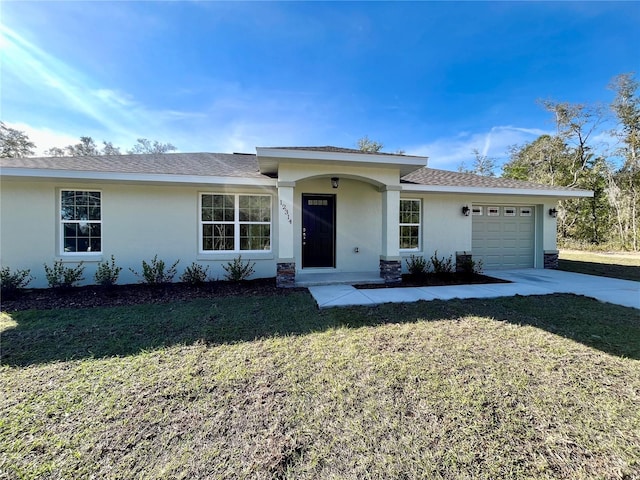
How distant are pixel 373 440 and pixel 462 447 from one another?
64cm

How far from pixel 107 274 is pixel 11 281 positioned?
1.81m

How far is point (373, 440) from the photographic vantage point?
6.72 ft

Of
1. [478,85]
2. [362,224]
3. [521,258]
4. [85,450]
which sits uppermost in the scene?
[478,85]

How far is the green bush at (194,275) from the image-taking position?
6.91 meters

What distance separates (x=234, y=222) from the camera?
7.72 metres

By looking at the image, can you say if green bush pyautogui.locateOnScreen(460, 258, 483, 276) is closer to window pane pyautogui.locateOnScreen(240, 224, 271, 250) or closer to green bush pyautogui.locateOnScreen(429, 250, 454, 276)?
green bush pyautogui.locateOnScreen(429, 250, 454, 276)

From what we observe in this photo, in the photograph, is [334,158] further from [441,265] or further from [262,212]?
[441,265]

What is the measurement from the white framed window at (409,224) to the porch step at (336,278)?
1.69 metres

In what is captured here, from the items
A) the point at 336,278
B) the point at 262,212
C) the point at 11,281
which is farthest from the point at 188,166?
the point at 336,278

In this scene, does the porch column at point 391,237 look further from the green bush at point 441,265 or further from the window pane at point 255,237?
the window pane at point 255,237

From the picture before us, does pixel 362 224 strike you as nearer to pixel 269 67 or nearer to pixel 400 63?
pixel 269 67

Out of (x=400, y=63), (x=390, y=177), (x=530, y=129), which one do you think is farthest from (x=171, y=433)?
(x=530, y=129)

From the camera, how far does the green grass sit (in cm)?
186

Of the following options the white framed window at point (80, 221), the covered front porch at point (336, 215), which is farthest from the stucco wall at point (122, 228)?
the covered front porch at point (336, 215)
